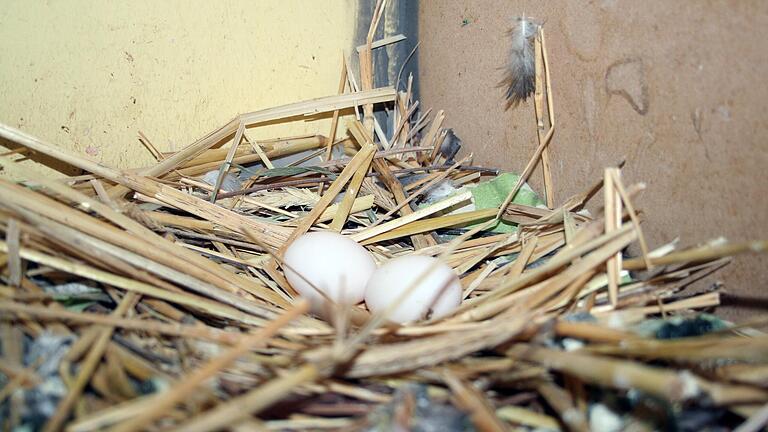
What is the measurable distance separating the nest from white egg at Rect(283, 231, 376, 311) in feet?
0.15

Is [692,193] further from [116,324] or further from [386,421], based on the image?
[116,324]

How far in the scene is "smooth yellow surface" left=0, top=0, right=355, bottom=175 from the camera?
1.32 m

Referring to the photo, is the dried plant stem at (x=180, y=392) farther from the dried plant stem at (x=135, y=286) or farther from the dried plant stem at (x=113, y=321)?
the dried plant stem at (x=135, y=286)

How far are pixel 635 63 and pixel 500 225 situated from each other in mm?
437

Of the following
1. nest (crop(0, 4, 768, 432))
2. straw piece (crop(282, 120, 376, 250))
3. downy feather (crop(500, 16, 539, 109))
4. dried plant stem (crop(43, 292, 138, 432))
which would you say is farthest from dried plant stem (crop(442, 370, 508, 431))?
downy feather (crop(500, 16, 539, 109))

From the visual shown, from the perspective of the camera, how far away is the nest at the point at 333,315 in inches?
30.0

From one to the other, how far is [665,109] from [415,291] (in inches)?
21.9

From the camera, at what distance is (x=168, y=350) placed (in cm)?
90

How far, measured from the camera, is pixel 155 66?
57.4 inches

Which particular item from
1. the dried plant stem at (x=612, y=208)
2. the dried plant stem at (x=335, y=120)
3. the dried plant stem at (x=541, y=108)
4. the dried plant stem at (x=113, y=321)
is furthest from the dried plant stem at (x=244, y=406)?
the dried plant stem at (x=335, y=120)

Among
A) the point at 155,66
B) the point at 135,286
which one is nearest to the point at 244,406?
the point at 135,286

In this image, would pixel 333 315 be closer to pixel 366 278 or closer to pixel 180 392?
pixel 366 278

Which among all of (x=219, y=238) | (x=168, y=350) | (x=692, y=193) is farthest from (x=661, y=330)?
(x=219, y=238)

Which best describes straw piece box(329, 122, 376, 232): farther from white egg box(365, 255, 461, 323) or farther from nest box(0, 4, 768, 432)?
white egg box(365, 255, 461, 323)
